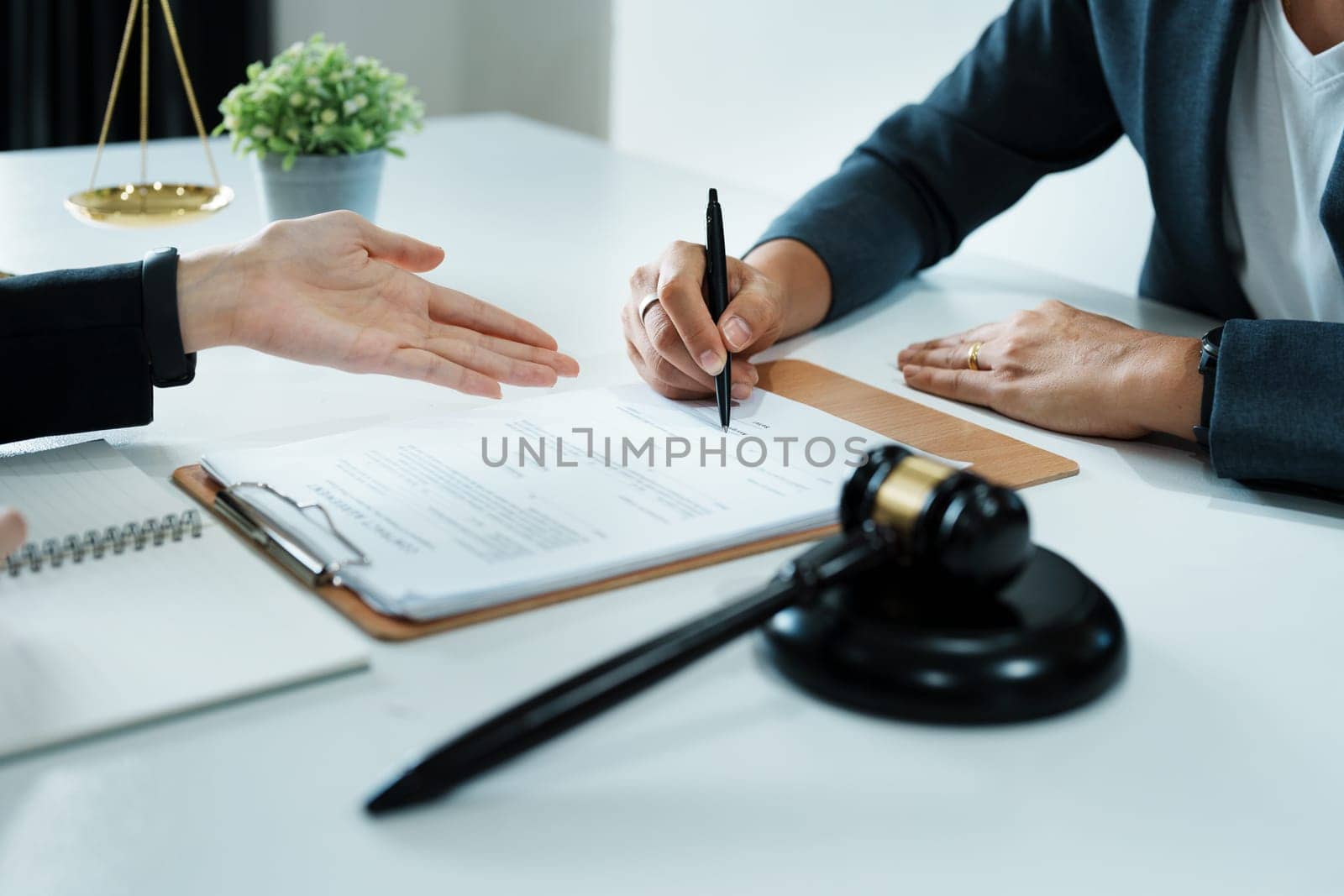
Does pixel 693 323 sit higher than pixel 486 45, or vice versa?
pixel 486 45

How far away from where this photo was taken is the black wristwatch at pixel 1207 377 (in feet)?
3.21

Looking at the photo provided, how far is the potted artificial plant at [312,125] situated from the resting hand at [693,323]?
1.48 ft

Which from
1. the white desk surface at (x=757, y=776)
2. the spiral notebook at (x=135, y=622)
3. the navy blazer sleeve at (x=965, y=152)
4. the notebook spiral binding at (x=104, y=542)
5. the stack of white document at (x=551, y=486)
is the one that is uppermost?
the navy blazer sleeve at (x=965, y=152)

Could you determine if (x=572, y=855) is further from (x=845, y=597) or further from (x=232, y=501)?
(x=232, y=501)

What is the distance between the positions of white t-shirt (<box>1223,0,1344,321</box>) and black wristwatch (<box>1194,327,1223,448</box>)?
14.0 inches

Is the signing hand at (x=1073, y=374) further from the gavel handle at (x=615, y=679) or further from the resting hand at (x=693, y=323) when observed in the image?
the gavel handle at (x=615, y=679)

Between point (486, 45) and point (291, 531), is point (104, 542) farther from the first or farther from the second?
point (486, 45)

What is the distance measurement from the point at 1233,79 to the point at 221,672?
1.11 metres

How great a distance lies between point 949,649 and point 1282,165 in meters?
0.91

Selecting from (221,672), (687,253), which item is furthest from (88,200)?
(221,672)

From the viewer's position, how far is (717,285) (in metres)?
1.10

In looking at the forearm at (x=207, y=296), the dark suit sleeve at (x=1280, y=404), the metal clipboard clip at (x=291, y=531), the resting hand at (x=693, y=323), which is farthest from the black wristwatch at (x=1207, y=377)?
the forearm at (x=207, y=296)

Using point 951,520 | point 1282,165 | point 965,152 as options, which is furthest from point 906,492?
point 965,152

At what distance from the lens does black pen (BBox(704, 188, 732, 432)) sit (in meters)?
1.01
